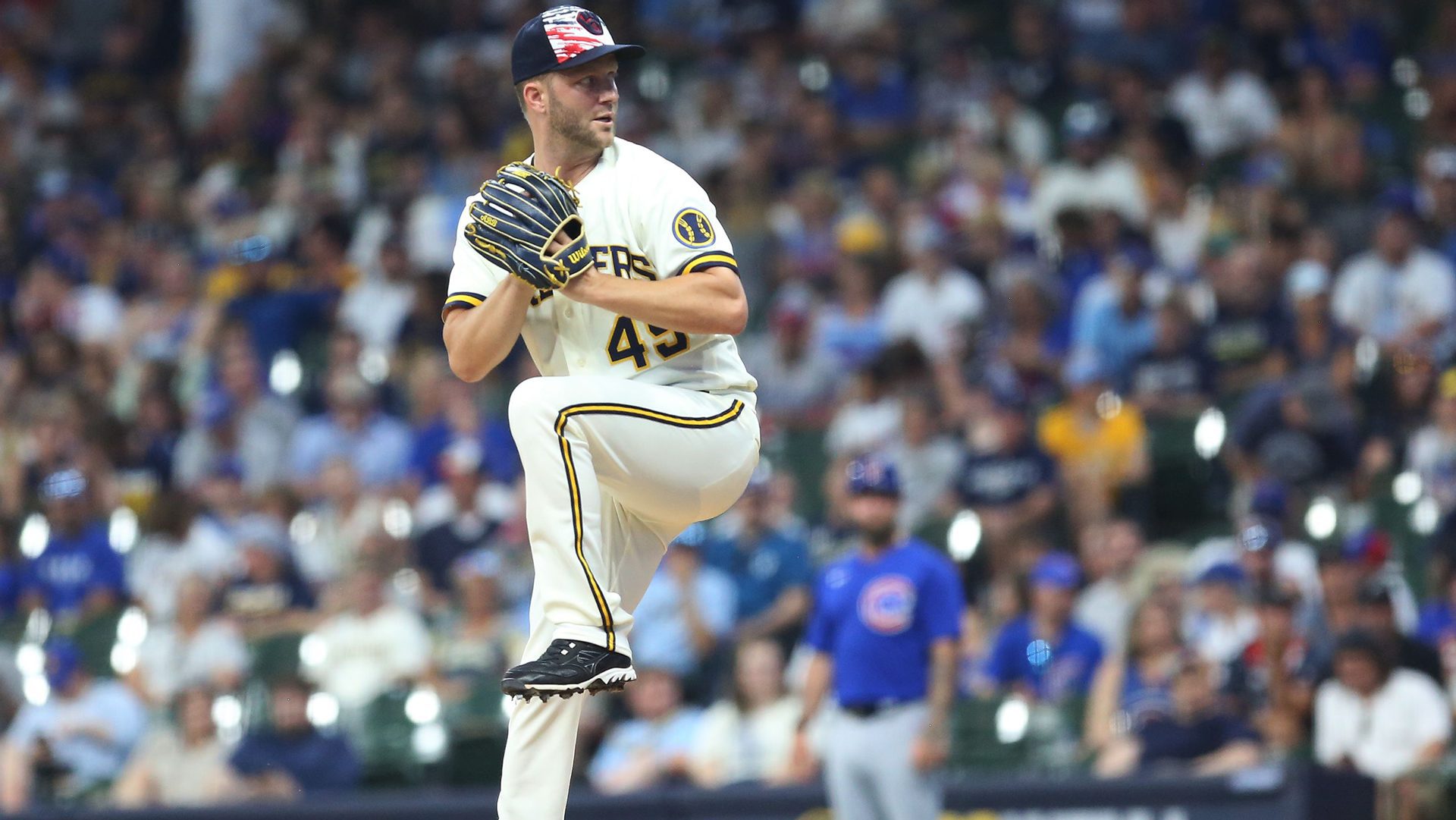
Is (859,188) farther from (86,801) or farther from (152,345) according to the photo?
(86,801)

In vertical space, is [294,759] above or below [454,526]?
below

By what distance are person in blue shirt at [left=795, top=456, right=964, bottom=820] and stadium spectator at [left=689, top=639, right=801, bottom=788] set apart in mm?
608

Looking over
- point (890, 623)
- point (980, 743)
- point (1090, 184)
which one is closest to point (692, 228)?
point (890, 623)

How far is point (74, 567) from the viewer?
12.5 metres

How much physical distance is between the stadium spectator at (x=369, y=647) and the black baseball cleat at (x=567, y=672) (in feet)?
21.5

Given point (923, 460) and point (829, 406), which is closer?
point (923, 460)

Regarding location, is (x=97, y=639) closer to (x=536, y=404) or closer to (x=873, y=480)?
(x=873, y=480)

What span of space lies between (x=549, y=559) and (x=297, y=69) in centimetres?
1285

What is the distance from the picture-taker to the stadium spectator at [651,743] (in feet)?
31.4

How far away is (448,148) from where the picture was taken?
48.4ft

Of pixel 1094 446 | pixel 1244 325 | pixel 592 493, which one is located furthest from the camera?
pixel 1244 325

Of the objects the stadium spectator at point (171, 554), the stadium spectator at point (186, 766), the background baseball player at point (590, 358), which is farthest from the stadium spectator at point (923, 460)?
the background baseball player at point (590, 358)

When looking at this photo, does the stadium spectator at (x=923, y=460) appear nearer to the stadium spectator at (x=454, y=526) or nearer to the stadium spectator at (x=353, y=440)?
the stadium spectator at (x=454, y=526)

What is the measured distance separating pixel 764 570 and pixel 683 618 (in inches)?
20.5
